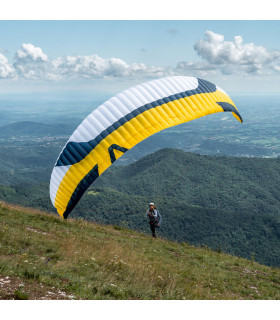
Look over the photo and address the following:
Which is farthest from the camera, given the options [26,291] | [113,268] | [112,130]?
[112,130]

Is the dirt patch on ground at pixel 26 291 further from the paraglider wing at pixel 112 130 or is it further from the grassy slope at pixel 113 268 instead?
the paraglider wing at pixel 112 130

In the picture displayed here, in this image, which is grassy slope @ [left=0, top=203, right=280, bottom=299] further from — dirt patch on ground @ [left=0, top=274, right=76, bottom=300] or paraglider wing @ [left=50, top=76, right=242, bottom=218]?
paraglider wing @ [left=50, top=76, right=242, bottom=218]

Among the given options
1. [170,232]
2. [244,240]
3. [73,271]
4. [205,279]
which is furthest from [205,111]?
[244,240]

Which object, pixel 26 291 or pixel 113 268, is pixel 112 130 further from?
pixel 26 291

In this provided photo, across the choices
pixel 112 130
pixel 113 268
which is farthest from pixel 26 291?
pixel 112 130

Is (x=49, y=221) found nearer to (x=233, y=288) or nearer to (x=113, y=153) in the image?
Result: (x=113, y=153)

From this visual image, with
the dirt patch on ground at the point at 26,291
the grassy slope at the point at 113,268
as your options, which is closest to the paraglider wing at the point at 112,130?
the grassy slope at the point at 113,268

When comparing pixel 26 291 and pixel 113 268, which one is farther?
pixel 113 268

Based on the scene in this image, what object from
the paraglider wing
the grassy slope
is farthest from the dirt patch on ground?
the paraglider wing
